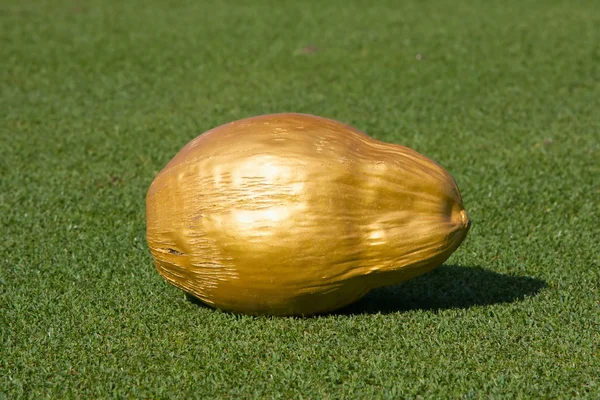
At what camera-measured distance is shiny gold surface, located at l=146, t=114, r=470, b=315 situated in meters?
4.09

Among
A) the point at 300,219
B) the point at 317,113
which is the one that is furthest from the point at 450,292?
the point at 317,113

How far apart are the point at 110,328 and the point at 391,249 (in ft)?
4.99

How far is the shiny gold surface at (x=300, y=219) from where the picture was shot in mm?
4086

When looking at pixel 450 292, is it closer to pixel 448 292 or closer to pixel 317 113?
pixel 448 292

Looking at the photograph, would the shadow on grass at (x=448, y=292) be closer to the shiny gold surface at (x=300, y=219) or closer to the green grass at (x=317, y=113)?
the green grass at (x=317, y=113)

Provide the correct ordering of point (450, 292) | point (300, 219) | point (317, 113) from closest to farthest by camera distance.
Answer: point (300, 219), point (450, 292), point (317, 113)

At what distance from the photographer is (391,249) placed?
4.14m

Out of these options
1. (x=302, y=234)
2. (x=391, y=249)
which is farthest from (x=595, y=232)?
(x=302, y=234)

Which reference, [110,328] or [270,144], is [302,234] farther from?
[110,328]

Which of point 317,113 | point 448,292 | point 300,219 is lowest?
point 317,113

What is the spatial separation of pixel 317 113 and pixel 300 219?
4.47 m

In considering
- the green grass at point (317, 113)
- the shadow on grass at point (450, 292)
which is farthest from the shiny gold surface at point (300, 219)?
the shadow on grass at point (450, 292)

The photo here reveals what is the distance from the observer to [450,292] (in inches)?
192

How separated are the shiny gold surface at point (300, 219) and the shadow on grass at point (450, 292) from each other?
0.39 metres
